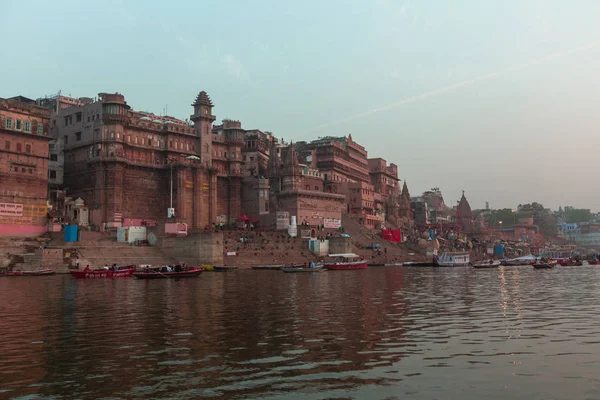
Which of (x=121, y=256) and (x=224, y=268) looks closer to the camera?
(x=121, y=256)

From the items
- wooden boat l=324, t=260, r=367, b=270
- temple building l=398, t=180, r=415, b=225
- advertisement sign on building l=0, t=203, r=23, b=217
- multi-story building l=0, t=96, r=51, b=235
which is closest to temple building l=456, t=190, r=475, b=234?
temple building l=398, t=180, r=415, b=225

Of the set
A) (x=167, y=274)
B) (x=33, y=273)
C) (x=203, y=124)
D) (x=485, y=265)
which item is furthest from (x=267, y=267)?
(x=485, y=265)

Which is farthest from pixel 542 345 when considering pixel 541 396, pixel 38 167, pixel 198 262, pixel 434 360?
pixel 38 167

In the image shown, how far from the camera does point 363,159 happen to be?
144 m

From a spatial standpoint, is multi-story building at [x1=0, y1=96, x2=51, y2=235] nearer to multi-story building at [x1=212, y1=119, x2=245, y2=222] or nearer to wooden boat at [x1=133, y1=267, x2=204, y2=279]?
wooden boat at [x1=133, y1=267, x2=204, y2=279]

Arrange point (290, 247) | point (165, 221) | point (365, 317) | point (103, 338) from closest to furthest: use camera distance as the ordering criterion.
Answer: point (103, 338)
point (365, 317)
point (165, 221)
point (290, 247)

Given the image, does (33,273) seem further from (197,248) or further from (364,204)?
(364,204)

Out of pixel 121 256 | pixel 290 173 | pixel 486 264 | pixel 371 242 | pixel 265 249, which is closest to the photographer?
pixel 121 256

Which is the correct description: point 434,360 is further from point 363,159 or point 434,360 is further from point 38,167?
point 363,159

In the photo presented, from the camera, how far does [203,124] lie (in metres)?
96.5

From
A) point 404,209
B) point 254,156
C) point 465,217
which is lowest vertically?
point 465,217

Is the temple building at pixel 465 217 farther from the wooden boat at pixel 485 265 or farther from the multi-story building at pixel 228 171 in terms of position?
the multi-story building at pixel 228 171

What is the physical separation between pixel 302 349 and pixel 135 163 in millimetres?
74493

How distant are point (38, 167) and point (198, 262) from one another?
24.2 m
